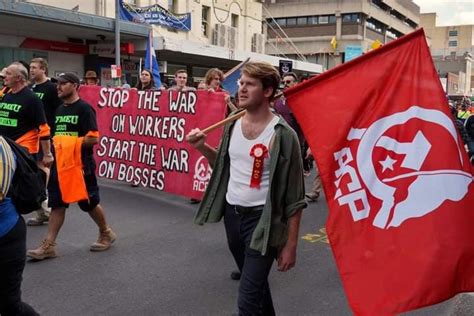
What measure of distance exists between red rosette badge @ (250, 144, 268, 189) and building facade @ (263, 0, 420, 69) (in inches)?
1997

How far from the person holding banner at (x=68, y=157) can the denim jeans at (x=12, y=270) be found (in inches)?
87.6

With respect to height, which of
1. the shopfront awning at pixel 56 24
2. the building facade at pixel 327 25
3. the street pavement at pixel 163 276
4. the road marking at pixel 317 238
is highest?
the building facade at pixel 327 25

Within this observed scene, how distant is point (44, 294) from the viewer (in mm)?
4547

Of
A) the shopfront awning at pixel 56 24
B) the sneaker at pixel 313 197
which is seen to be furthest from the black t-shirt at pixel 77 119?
the shopfront awning at pixel 56 24

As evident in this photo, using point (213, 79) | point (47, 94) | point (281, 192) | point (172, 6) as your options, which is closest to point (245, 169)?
point (281, 192)

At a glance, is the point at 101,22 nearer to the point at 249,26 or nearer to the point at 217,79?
the point at 217,79

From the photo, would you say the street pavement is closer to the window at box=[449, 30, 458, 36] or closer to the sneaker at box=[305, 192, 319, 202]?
the sneaker at box=[305, 192, 319, 202]

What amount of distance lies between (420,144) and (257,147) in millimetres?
873

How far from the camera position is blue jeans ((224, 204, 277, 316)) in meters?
3.02

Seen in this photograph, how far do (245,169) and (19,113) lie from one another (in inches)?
136

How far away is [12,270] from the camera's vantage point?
299cm

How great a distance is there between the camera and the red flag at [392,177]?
2.80 m

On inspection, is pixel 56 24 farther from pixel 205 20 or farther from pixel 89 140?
pixel 89 140

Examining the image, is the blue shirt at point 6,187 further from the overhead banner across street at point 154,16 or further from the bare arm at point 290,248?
the overhead banner across street at point 154,16
